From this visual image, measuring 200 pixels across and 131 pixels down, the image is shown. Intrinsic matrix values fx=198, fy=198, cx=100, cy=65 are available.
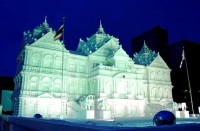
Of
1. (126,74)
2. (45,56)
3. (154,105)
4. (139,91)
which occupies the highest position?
(45,56)

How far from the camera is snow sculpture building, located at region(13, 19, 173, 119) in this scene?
3638 centimetres

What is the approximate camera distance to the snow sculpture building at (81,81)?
36375 mm

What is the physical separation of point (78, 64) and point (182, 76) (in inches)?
1813

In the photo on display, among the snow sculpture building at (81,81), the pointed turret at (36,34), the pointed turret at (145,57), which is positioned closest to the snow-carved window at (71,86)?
the snow sculpture building at (81,81)

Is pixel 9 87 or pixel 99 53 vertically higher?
pixel 99 53

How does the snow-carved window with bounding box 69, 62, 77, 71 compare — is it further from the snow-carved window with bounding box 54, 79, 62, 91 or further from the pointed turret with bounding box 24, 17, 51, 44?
the pointed turret with bounding box 24, 17, 51, 44

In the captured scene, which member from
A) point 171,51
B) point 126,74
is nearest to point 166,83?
point 126,74

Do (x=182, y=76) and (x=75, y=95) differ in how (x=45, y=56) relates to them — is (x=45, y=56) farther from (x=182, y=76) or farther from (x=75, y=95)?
(x=182, y=76)

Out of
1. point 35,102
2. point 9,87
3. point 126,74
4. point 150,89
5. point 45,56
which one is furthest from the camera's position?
point 9,87

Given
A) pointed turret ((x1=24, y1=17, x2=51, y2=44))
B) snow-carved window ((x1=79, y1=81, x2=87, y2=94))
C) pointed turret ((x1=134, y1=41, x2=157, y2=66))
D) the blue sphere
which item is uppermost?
pointed turret ((x1=24, y1=17, x2=51, y2=44))

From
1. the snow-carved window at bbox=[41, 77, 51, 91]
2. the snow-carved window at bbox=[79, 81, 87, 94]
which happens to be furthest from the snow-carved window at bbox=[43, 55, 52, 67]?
the snow-carved window at bbox=[79, 81, 87, 94]

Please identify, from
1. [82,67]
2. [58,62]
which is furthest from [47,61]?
[82,67]

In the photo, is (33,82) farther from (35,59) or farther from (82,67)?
(82,67)

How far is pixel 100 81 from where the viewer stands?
138 feet
